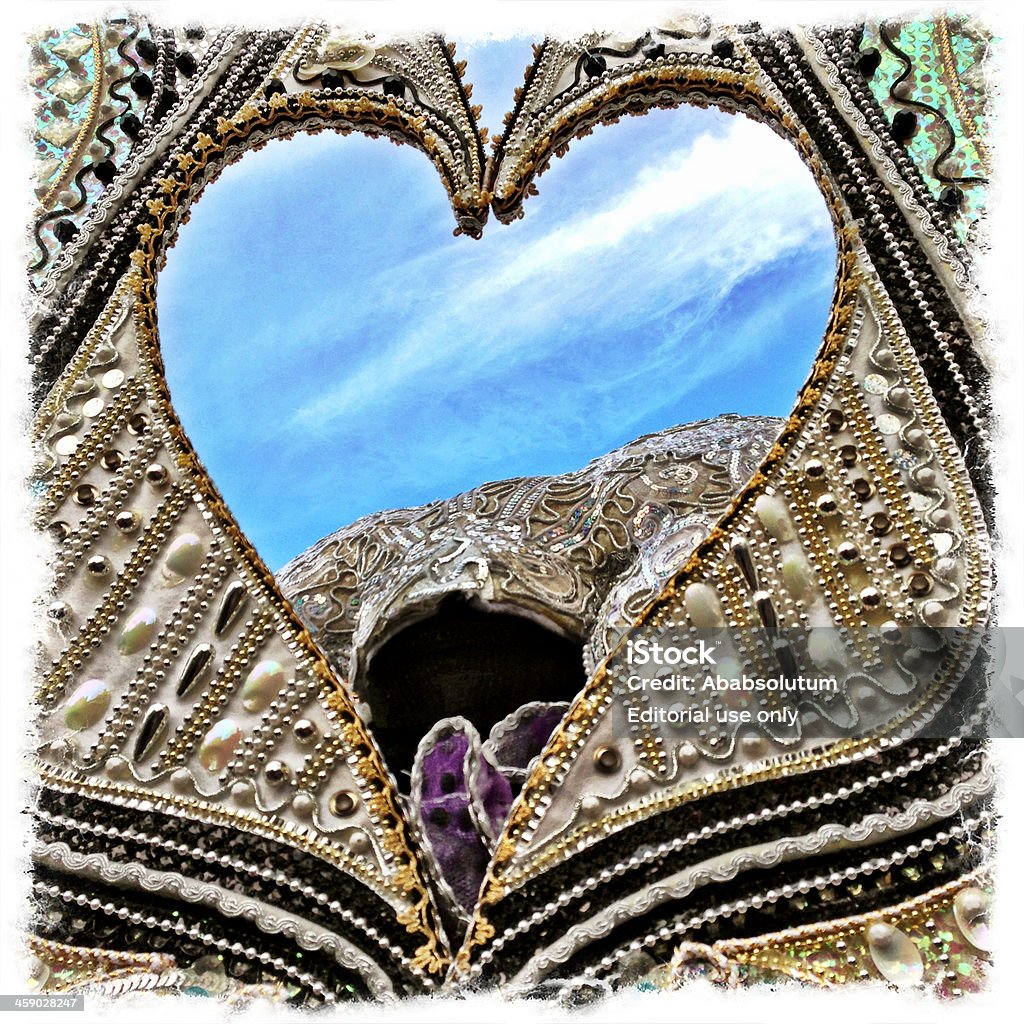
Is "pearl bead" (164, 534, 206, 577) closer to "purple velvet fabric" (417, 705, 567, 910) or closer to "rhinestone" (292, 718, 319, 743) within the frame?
"rhinestone" (292, 718, 319, 743)

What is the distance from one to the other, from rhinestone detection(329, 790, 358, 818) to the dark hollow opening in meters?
0.72

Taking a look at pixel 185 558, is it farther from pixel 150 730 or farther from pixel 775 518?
pixel 775 518

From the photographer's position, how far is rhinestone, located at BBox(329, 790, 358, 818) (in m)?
2.37

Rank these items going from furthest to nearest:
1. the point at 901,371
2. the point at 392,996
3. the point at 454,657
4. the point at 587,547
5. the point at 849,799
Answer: the point at 587,547
the point at 454,657
the point at 901,371
the point at 849,799
the point at 392,996

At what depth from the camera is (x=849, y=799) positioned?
228cm

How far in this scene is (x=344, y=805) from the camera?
2.37 meters

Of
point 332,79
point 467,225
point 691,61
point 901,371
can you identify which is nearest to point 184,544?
point 467,225

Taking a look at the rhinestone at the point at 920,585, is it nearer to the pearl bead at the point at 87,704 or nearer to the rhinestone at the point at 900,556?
the rhinestone at the point at 900,556

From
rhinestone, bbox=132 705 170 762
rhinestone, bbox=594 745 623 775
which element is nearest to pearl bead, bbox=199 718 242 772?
rhinestone, bbox=132 705 170 762

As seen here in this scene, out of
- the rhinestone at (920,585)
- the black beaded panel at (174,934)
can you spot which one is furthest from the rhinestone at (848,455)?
the black beaded panel at (174,934)

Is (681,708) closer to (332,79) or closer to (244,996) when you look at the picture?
(244,996)

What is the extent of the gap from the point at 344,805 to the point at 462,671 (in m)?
0.83

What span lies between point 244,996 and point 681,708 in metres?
1.13

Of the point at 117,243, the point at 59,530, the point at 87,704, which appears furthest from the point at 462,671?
the point at 117,243
